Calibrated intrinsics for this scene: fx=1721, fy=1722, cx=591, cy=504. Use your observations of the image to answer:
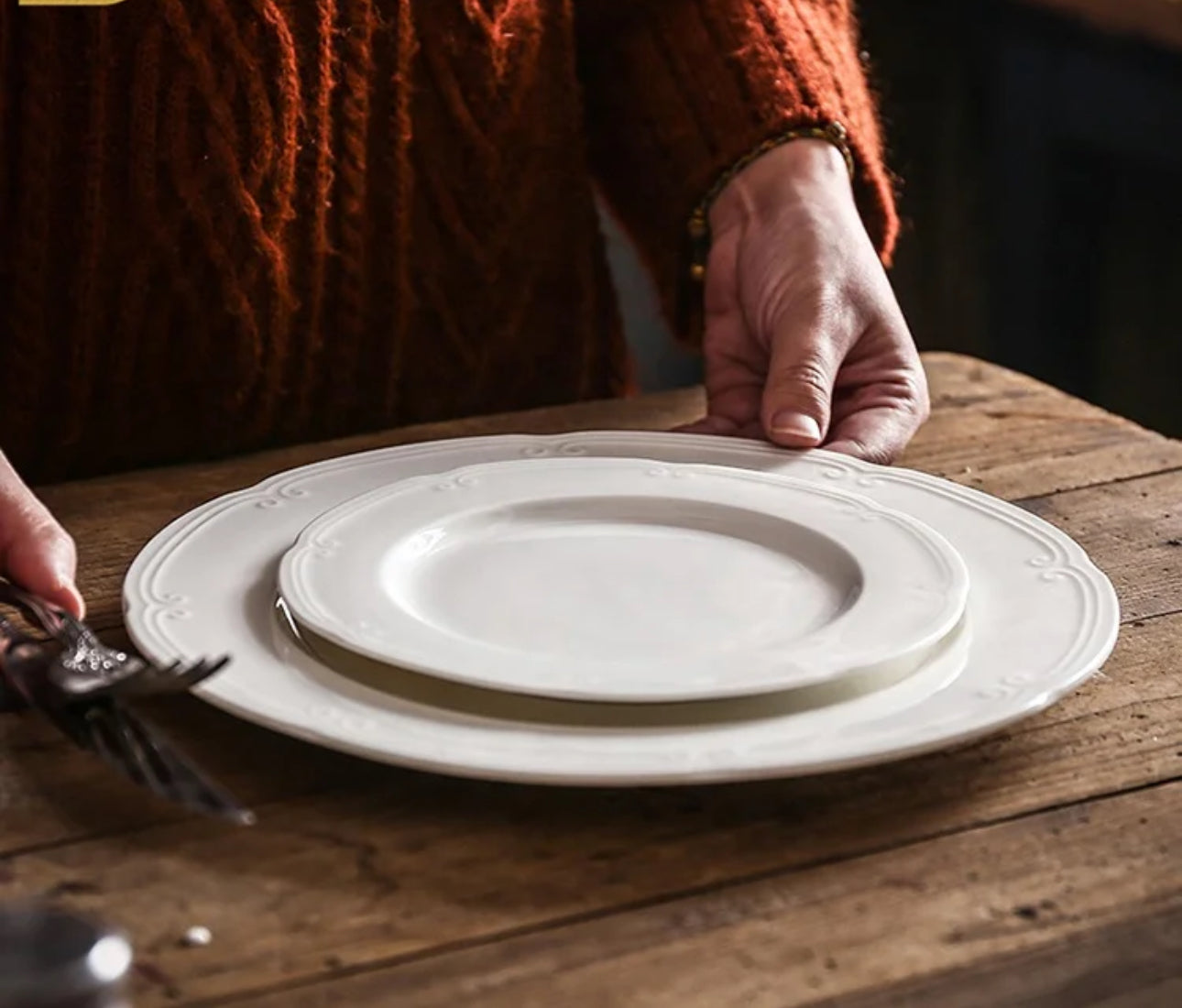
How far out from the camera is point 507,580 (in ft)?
2.29

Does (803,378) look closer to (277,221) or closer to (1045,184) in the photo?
(277,221)

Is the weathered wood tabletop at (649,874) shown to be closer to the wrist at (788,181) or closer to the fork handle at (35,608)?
the fork handle at (35,608)

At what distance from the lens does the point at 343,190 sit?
1.07 meters

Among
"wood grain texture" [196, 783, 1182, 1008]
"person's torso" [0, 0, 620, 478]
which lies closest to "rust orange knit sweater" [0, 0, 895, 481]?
"person's torso" [0, 0, 620, 478]

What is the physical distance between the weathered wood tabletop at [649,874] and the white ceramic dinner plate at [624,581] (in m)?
0.04

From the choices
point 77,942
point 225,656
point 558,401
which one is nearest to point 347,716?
point 225,656

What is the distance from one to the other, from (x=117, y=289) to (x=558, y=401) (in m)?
0.35

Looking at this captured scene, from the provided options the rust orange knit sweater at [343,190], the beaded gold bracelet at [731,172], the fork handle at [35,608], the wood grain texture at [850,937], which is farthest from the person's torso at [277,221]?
the wood grain texture at [850,937]

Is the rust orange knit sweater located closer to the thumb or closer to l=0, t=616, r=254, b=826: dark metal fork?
the thumb

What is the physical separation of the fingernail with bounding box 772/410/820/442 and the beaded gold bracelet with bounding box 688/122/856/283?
0.81 feet

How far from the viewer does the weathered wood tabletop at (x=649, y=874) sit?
1.57ft

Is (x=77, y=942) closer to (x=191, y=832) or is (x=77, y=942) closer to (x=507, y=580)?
(x=191, y=832)

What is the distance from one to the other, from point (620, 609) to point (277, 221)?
472 mm

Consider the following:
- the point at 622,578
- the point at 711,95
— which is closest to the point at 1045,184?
the point at 711,95
